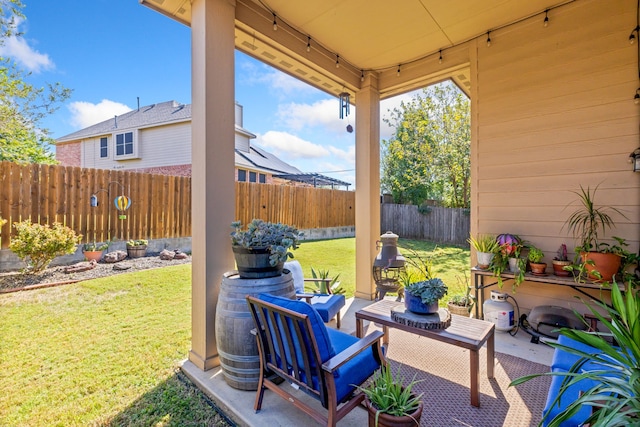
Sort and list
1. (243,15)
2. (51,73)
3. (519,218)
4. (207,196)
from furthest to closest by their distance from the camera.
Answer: (51,73)
(519,218)
(243,15)
(207,196)

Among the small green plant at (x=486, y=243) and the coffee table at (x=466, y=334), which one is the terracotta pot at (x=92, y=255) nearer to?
the coffee table at (x=466, y=334)

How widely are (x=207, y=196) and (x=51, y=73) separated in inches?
479

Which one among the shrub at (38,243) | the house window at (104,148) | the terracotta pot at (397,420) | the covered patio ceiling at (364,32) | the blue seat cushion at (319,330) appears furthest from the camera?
the house window at (104,148)

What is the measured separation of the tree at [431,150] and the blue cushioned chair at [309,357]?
10728mm

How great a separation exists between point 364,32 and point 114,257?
6.56 m

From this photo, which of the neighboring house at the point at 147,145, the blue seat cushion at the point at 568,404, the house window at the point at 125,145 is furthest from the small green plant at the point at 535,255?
the house window at the point at 125,145

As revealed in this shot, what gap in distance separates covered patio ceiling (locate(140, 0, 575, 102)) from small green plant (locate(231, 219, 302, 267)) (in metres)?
2.10

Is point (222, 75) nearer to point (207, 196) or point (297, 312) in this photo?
point (207, 196)

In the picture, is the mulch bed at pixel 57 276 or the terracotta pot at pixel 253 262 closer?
the terracotta pot at pixel 253 262


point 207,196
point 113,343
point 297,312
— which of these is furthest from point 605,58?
point 113,343

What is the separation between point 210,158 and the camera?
8.24 ft

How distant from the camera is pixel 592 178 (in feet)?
10.0

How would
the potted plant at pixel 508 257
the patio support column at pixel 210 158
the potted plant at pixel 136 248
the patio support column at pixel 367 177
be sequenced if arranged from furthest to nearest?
the potted plant at pixel 136 248 < the patio support column at pixel 367 177 < the potted plant at pixel 508 257 < the patio support column at pixel 210 158

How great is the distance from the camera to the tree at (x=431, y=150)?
11.4 metres
